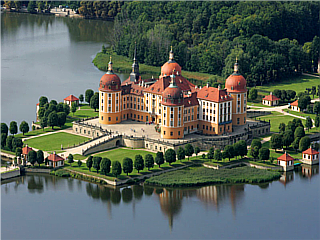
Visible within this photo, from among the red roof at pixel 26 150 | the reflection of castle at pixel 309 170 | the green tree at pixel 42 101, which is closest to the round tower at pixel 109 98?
the green tree at pixel 42 101

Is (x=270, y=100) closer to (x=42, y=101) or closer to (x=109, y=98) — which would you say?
(x=109, y=98)

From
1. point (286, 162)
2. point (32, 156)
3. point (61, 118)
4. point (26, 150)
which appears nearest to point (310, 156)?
point (286, 162)

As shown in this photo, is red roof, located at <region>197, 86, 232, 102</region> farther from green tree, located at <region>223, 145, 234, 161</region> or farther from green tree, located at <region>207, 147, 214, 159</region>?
green tree, located at <region>223, 145, 234, 161</region>

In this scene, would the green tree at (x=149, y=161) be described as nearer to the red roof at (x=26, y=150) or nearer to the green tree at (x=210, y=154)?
the green tree at (x=210, y=154)

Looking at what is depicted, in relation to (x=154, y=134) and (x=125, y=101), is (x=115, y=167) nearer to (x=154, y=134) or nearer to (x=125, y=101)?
(x=154, y=134)

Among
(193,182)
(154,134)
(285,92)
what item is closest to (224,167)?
(193,182)

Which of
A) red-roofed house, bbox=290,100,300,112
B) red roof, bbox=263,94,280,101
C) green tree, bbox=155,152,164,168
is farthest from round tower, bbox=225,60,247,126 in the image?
red roof, bbox=263,94,280,101
